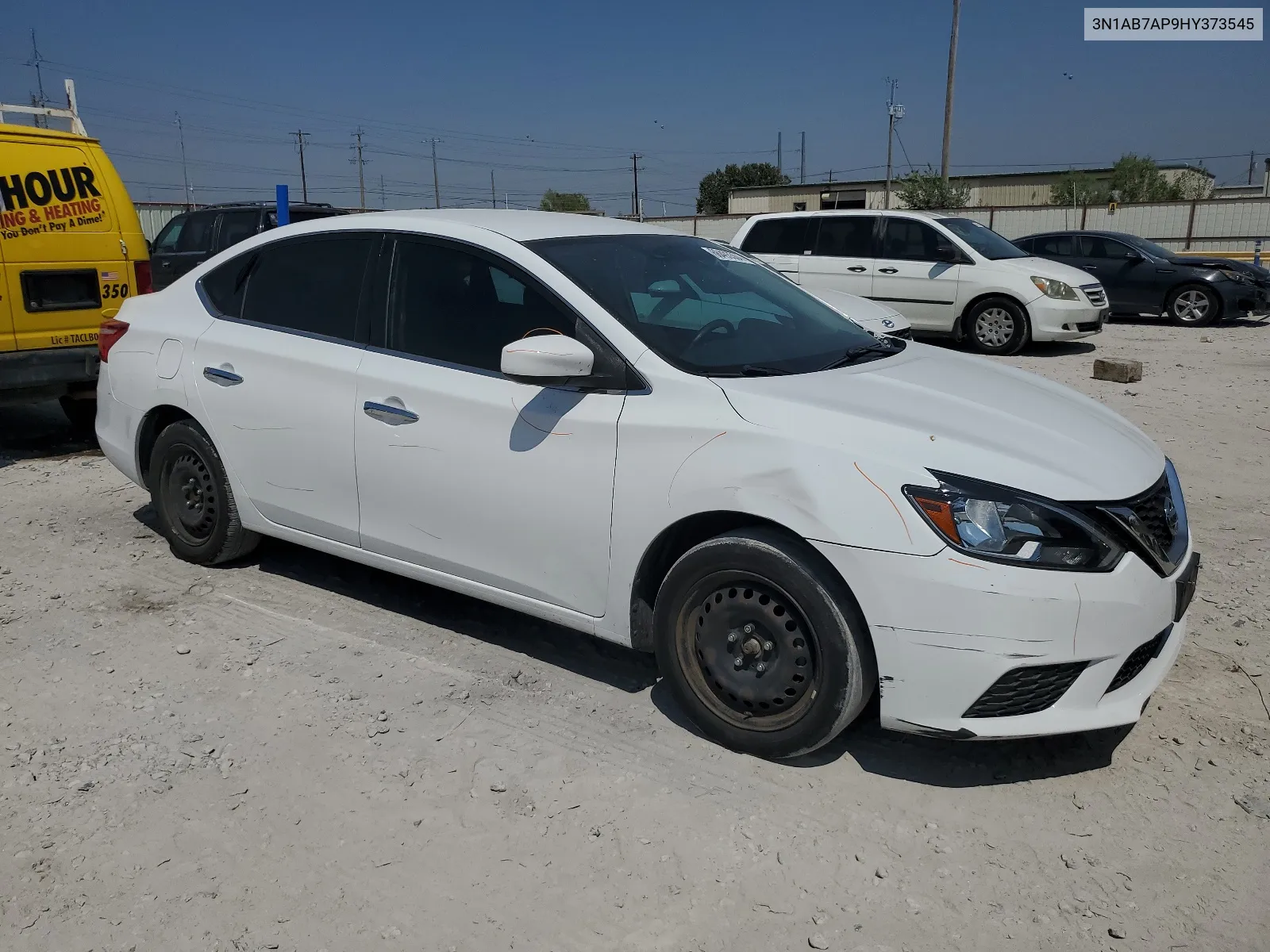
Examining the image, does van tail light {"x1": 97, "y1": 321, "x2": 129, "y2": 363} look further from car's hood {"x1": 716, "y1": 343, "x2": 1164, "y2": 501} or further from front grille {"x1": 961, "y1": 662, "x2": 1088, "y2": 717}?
front grille {"x1": 961, "y1": 662, "x2": 1088, "y2": 717}

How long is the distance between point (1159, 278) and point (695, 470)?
1451 cm

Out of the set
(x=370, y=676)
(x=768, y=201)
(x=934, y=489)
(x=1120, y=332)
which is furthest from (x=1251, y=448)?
(x=768, y=201)

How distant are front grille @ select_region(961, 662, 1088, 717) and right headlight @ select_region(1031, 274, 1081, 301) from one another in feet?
33.3

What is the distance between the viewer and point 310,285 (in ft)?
14.5

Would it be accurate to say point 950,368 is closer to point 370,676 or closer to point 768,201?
point 370,676

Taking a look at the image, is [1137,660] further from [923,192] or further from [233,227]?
[923,192]

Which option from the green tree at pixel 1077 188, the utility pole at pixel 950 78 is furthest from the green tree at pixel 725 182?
the utility pole at pixel 950 78

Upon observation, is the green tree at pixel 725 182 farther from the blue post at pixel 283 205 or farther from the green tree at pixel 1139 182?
the blue post at pixel 283 205

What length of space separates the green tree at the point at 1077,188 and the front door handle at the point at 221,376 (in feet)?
191

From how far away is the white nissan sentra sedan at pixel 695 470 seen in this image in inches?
114

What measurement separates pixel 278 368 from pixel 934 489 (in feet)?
9.31

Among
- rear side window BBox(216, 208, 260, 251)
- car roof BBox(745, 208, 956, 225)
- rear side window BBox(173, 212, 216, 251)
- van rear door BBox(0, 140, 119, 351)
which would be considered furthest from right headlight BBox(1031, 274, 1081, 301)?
rear side window BBox(173, 212, 216, 251)

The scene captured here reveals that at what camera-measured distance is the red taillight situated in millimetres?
7574

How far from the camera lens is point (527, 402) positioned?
3.60 metres
